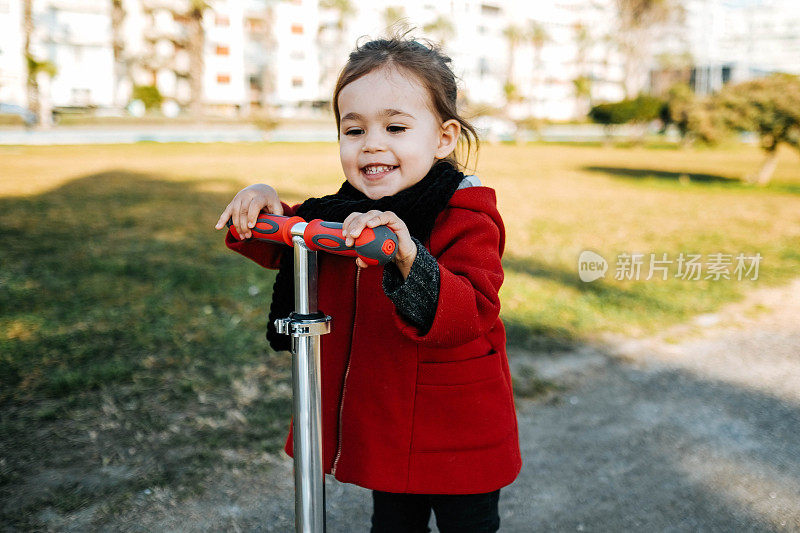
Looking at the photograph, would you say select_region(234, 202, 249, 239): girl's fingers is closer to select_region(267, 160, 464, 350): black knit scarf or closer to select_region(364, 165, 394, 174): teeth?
select_region(267, 160, 464, 350): black knit scarf

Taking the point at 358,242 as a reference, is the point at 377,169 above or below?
above

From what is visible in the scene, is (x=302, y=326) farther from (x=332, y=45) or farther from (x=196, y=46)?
(x=332, y=45)

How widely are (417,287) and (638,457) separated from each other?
1.93 meters

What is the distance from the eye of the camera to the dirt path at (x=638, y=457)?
90.7 inches

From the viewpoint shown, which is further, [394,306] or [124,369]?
[124,369]

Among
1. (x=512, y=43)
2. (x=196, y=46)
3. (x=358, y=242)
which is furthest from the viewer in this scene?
(x=512, y=43)

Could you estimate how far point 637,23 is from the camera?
43.9 m

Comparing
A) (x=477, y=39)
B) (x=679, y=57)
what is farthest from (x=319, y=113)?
(x=679, y=57)

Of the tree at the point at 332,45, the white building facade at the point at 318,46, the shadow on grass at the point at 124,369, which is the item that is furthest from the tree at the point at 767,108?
the tree at the point at 332,45

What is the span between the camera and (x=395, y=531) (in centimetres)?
180

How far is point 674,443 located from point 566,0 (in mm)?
68989

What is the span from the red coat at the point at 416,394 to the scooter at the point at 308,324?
0.20 metres

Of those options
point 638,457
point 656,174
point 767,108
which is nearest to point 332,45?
point 656,174

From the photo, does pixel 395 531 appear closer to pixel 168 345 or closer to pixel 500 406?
pixel 500 406
